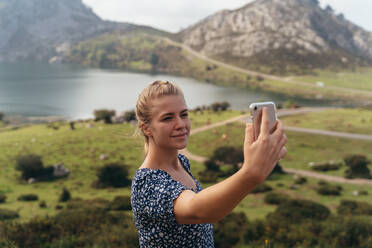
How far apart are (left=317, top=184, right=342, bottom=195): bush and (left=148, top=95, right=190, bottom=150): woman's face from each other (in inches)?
1108

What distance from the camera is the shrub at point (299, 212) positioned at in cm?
1658

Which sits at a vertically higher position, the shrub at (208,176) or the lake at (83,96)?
the lake at (83,96)

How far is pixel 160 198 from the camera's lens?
2.37 meters

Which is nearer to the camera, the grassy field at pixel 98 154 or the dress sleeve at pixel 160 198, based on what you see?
the dress sleeve at pixel 160 198

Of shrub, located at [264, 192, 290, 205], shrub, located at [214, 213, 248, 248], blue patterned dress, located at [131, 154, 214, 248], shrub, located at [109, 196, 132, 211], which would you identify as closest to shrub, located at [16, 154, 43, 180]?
shrub, located at [109, 196, 132, 211]

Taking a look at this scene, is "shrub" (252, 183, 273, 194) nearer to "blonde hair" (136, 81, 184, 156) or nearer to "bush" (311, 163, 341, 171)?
"bush" (311, 163, 341, 171)

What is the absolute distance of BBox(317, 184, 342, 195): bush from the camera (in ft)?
89.0

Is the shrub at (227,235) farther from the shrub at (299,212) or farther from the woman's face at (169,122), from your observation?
the woman's face at (169,122)

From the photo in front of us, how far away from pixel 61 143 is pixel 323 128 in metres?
45.7

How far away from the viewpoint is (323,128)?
54.8 metres

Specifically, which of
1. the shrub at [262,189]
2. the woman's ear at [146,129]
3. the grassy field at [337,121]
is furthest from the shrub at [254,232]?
the grassy field at [337,121]

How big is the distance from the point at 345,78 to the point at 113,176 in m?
143

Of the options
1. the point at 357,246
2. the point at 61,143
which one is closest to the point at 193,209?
the point at 357,246

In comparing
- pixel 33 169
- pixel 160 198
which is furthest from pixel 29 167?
pixel 160 198
